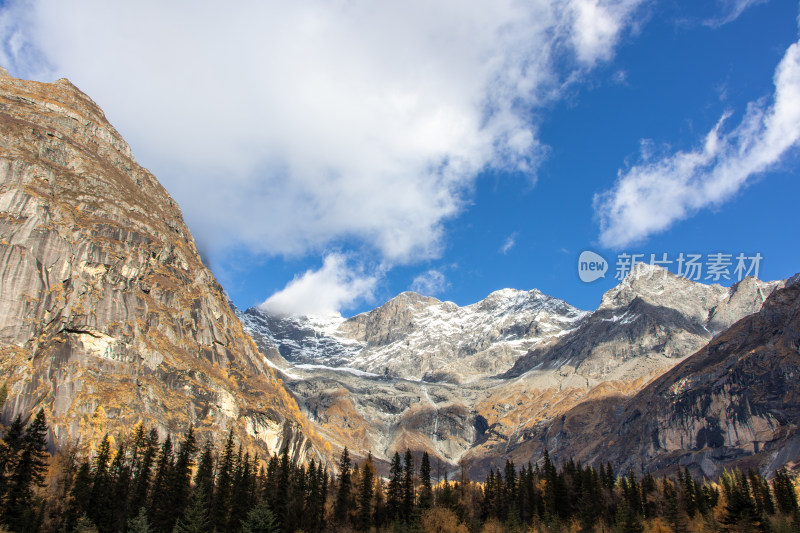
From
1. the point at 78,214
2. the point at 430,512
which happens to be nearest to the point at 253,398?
the point at 78,214

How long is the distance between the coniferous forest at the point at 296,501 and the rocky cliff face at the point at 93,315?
Result: 809 inches

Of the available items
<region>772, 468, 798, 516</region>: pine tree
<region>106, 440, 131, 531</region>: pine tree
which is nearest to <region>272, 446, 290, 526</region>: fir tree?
<region>106, 440, 131, 531</region>: pine tree

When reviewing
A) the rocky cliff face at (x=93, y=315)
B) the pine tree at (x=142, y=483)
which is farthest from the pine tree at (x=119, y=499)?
the rocky cliff face at (x=93, y=315)

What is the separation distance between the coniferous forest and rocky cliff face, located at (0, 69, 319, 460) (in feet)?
67.4

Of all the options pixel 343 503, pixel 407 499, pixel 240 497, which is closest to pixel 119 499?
pixel 240 497

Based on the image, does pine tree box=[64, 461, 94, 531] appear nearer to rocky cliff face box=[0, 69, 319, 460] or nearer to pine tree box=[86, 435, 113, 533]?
pine tree box=[86, 435, 113, 533]

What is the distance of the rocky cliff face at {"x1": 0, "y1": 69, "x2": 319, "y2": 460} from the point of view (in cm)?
13138

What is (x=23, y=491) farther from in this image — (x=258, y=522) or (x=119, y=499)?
(x=258, y=522)

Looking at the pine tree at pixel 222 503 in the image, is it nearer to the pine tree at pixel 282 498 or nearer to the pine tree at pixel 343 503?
the pine tree at pixel 282 498

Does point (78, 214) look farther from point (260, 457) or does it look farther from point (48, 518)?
point (48, 518)

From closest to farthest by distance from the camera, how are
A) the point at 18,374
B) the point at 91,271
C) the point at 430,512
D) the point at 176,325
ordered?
the point at 430,512
the point at 18,374
the point at 91,271
the point at 176,325

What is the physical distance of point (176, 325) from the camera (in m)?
180

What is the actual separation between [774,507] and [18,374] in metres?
168

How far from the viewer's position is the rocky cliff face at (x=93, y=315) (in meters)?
131
